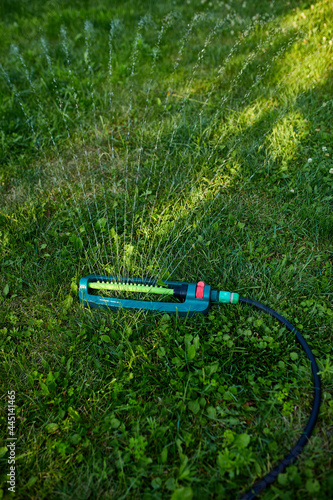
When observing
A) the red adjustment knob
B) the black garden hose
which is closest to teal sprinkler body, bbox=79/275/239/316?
the red adjustment knob

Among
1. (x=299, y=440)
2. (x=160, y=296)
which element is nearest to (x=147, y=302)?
(x=160, y=296)

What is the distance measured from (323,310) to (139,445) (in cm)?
108

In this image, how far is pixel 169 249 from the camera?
6.77 feet

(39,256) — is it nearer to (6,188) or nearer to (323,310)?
(6,188)

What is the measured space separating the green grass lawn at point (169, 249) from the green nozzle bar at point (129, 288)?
0.12m

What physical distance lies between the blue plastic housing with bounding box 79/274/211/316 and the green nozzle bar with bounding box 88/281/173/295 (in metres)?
0.04

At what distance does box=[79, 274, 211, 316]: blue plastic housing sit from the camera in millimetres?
1703

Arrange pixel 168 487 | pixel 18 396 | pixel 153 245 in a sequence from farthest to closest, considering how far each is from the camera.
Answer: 1. pixel 153 245
2. pixel 18 396
3. pixel 168 487

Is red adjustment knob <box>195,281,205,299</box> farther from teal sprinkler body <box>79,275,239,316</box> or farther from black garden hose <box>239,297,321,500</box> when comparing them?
black garden hose <box>239,297,321,500</box>

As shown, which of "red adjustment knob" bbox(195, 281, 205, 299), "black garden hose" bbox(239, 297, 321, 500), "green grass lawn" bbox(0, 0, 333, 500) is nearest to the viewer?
"black garden hose" bbox(239, 297, 321, 500)

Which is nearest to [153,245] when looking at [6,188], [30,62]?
[6,188]

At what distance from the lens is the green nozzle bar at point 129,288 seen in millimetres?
1754

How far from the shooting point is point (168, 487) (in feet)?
4.14

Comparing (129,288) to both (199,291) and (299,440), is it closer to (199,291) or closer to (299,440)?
(199,291)
